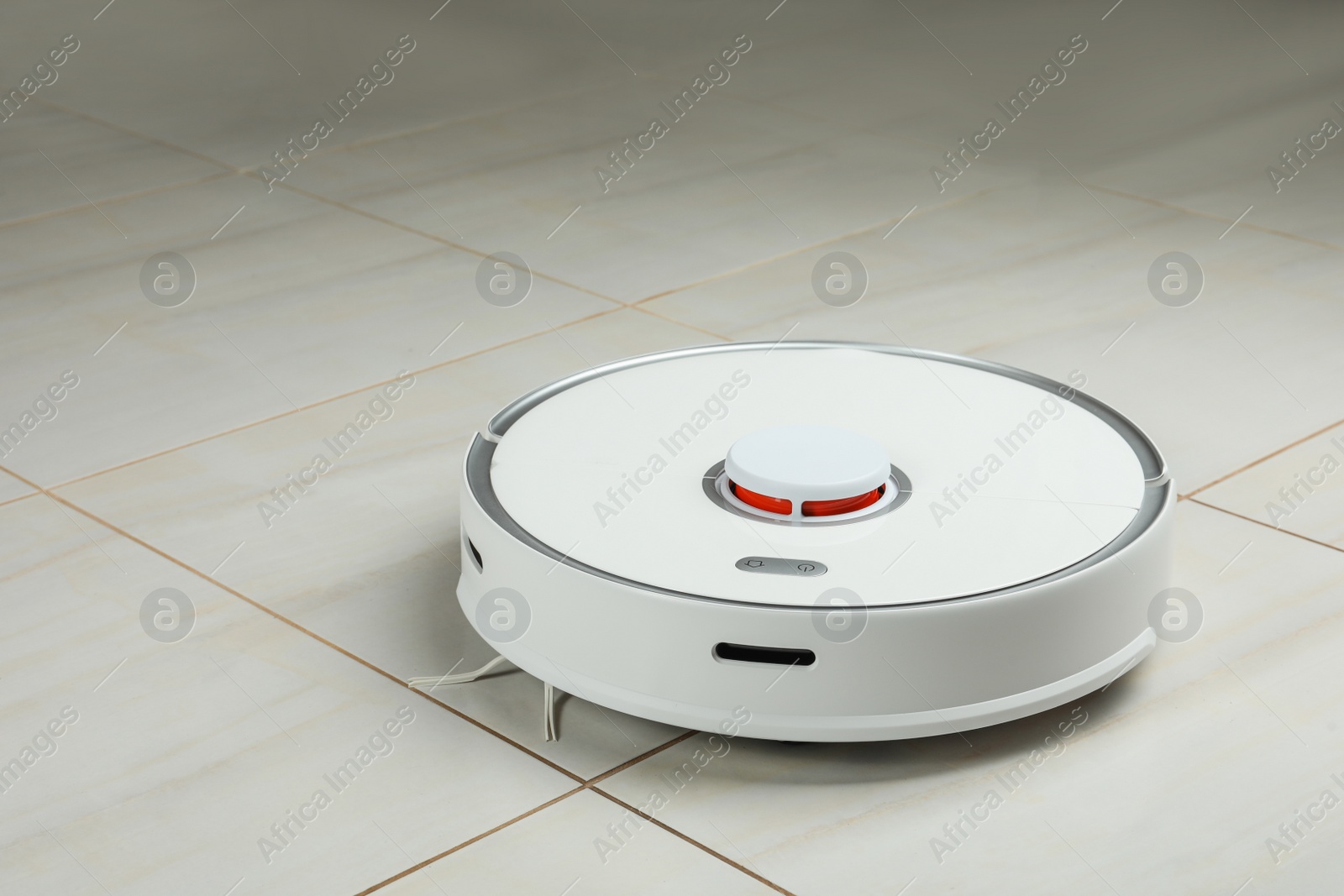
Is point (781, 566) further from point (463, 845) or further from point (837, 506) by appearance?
point (463, 845)

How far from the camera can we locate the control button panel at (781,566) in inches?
74.0

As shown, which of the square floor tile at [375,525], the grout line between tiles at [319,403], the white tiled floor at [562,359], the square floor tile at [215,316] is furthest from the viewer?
the square floor tile at [215,316]

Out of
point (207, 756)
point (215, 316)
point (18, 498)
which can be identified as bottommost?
point (215, 316)

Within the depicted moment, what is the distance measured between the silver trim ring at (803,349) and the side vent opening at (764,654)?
6cm

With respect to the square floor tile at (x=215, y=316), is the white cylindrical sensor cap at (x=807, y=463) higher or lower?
higher

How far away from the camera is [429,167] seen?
15.1 feet

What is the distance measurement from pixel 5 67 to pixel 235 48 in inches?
35.7

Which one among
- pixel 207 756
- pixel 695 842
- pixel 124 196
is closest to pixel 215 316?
pixel 124 196

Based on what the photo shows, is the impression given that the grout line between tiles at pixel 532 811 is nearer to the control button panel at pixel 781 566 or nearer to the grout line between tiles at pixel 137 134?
the control button panel at pixel 781 566

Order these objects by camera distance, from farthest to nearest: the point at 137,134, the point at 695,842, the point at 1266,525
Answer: the point at 137,134 < the point at 1266,525 < the point at 695,842

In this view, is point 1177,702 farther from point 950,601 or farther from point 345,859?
point 345,859

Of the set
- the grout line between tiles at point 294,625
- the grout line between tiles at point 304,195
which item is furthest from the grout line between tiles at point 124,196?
the grout line between tiles at point 294,625

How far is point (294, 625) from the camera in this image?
7.48ft

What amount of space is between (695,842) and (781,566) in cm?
36
